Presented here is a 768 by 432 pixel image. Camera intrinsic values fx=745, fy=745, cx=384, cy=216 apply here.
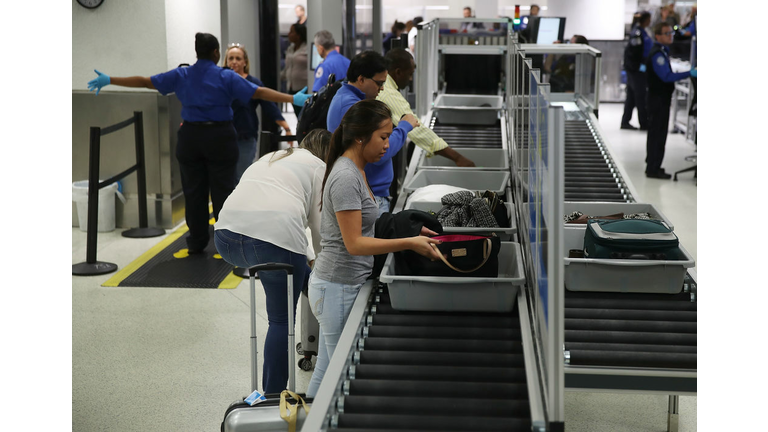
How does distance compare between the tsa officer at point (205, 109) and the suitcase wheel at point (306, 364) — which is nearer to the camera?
the suitcase wheel at point (306, 364)

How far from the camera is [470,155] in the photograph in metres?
5.35

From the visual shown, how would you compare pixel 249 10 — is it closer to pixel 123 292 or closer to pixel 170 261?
pixel 170 261

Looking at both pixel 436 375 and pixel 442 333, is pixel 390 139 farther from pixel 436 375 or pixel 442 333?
pixel 436 375

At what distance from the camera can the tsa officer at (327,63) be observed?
7531 millimetres

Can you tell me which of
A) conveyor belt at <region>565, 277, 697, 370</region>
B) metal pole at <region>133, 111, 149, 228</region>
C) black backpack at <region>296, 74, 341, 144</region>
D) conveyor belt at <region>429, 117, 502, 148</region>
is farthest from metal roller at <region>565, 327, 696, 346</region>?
metal pole at <region>133, 111, 149, 228</region>

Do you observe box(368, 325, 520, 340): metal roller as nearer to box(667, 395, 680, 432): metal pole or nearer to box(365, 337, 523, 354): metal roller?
box(365, 337, 523, 354): metal roller

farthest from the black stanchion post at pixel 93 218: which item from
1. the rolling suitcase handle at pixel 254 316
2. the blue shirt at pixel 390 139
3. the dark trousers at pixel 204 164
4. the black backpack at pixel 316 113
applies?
the rolling suitcase handle at pixel 254 316

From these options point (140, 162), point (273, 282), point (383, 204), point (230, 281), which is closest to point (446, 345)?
point (273, 282)

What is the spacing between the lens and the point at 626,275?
9.46 ft

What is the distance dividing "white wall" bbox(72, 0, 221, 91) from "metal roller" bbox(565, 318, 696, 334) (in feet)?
17.4

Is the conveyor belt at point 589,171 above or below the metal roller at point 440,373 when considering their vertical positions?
above

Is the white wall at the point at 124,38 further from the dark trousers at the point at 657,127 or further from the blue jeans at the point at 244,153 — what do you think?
the dark trousers at the point at 657,127

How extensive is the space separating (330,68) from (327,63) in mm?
71

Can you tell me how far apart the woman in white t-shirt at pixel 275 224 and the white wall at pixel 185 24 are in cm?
398
